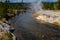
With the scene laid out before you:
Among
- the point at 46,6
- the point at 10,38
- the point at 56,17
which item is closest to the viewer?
the point at 10,38

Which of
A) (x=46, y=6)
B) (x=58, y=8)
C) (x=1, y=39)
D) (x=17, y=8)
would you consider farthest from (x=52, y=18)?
(x=1, y=39)

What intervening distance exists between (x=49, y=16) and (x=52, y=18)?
130 cm

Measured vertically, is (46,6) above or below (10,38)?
below

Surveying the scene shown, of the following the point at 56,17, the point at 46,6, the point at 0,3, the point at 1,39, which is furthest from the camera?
the point at 46,6

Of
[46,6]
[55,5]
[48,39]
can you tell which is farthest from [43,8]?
[48,39]

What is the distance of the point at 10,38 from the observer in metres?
9.10

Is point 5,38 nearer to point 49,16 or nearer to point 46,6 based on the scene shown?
point 49,16

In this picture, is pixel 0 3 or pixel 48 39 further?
pixel 0 3

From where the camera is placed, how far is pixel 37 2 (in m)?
33.5

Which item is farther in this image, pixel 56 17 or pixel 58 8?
pixel 58 8

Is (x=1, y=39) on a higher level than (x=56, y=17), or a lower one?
higher

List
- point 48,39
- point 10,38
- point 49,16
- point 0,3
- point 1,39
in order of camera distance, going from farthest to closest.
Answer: point 0,3, point 49,16, point 48,39, point 10,38, point 1,39

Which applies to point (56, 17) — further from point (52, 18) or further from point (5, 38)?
point (5, 38)

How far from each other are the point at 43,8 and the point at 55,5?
9.66 feet
